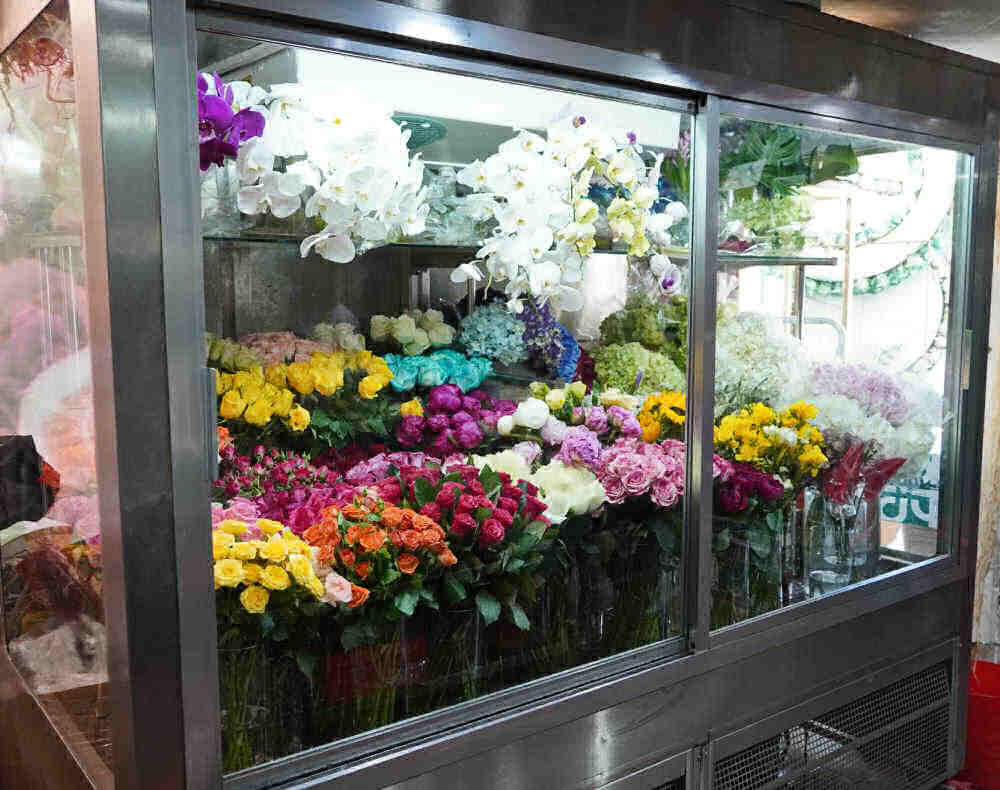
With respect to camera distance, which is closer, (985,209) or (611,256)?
(611,256)

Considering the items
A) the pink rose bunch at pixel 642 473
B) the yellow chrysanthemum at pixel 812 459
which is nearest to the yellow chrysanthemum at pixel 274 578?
the pink rose bunch at pixel 642 473

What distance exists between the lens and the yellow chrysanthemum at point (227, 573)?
→ 53.3 inches

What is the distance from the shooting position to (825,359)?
7.82ft

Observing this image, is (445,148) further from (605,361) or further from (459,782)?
(459,782)

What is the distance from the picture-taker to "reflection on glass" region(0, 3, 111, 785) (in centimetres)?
133

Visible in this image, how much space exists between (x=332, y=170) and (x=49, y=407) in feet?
2.04

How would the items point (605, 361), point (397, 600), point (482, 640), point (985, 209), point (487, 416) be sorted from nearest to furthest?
point (397, 600), point (482, 640), point (487, 416), point (605, 361), point (985, 209)

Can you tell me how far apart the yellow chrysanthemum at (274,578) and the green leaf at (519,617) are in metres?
0.48

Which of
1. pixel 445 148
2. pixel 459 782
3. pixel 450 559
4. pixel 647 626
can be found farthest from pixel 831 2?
pixel 459 782

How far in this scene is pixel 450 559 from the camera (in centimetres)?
158

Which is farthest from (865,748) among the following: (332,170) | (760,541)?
(332,170)

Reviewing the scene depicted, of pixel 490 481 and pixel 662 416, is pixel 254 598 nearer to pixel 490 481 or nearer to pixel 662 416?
pixel 490 481

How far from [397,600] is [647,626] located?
63 cm

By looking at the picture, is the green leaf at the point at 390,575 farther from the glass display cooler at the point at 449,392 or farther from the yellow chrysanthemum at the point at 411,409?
the yellow chrysanthemum at the point at 411,409
